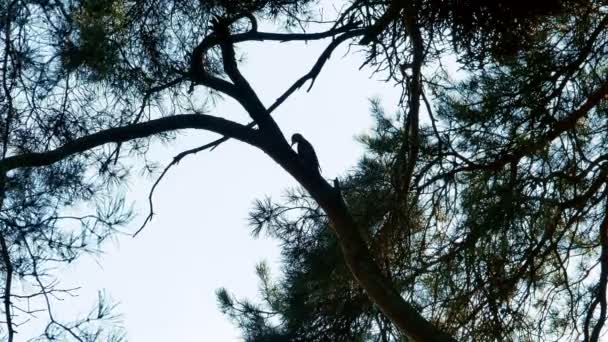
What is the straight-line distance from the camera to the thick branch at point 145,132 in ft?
7.93

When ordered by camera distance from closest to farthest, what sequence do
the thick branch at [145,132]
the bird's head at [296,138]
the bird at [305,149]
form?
the thick branch at [145,132], the bird at [305,149], the bird's head at [296,138]

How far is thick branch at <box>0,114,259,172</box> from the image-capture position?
2418 mm

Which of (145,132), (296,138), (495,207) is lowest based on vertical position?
(495,207)

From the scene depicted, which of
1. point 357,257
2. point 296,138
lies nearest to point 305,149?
point 296,138

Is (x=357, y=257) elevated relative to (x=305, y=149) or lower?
lower

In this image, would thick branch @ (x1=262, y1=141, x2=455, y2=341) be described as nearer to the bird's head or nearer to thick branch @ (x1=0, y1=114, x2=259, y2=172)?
thick branch @ (x1=0, y1=114, x2=259, y2=172)

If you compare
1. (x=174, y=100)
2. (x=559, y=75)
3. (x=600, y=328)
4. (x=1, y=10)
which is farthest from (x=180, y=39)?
(x=600, y=328)

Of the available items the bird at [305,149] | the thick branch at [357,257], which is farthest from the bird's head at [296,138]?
the thick branch at [357,257]

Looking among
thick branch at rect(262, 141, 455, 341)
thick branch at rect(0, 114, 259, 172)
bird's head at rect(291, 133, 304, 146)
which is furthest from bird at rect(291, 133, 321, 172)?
thick branch at rect(0, 114, 259, 172)

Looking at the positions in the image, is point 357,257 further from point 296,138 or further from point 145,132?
point 296,138

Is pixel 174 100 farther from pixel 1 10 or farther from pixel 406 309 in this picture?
pixel 406 309

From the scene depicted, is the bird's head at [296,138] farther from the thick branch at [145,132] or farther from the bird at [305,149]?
the thick branch at [145,132]

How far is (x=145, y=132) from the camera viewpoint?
8.47 ft

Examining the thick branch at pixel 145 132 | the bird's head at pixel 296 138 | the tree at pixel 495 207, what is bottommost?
the tree at pixel 495 207
